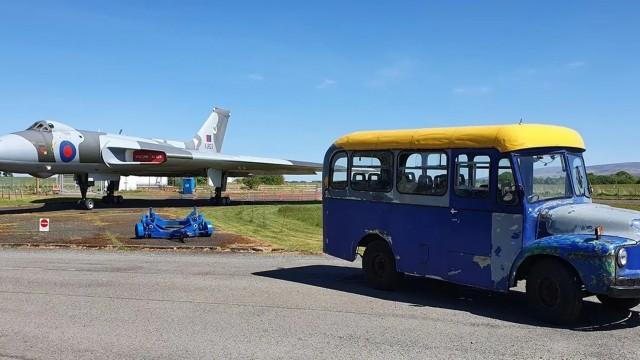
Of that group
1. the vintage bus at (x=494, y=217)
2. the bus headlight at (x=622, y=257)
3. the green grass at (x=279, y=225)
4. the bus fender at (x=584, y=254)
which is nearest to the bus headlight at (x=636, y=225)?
the vintage bus at (x=494, y=217)

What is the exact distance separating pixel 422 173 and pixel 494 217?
152 cm

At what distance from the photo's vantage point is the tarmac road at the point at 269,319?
20.5 feet

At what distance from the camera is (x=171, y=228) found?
1784 centimetres

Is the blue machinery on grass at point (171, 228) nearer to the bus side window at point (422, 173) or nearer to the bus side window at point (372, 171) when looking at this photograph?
the bus side window at point (372, 171)

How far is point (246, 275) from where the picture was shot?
37.6 ft

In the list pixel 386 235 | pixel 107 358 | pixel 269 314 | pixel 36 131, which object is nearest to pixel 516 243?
pixel 386 235

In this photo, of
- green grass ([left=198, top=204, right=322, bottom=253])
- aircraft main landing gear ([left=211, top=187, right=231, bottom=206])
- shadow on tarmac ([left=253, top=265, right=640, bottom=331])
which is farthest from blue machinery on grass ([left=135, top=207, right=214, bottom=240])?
aircraft main landing gear ([left=211, top=187, right=231, bottom=206])

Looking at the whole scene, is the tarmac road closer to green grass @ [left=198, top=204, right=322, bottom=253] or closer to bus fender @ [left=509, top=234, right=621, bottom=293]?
bus fender @ [left=509, top=234, right=621, bottom=293]

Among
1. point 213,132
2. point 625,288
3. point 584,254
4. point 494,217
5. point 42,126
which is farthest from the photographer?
point 213,132

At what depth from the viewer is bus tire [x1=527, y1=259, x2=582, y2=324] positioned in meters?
7.25

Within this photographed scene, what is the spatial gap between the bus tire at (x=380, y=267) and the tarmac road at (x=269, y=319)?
0.21 m

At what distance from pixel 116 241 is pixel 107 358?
11741 millimetres

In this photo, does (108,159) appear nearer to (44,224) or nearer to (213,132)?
(44,224)

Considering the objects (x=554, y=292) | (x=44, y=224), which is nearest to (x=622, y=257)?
(x=554, y=292)
